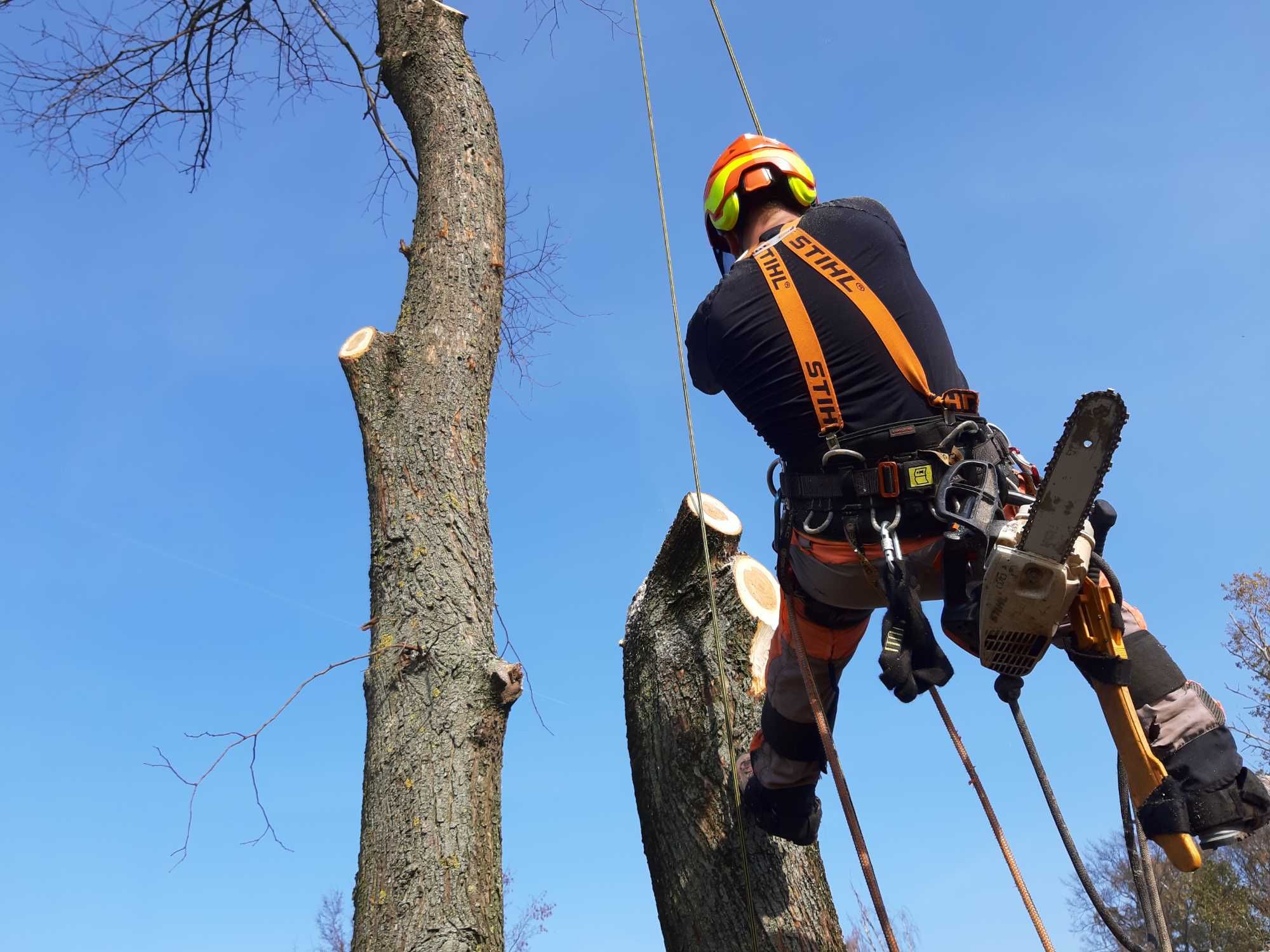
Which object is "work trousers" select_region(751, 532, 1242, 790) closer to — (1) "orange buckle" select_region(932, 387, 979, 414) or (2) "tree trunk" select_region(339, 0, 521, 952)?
(1) "orange buckle" select_region(932, 387, 979, 414)

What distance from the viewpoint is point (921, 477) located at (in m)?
2.72

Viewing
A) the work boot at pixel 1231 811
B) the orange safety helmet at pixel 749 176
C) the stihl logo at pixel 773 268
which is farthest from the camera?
the orange safety helmet at pixel 749 176

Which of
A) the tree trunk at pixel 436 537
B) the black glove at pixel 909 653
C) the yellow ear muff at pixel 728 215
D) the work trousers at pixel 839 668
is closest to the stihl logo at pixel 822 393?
the work trousers at pixel 839 668

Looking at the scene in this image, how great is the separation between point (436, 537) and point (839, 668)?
130 cm

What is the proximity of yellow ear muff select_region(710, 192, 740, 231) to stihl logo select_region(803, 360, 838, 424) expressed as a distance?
68 centimetres

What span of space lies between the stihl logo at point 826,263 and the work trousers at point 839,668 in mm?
674

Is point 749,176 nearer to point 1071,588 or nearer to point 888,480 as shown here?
point 888,480

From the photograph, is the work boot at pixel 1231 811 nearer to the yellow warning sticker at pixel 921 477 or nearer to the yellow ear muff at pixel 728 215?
the yellow warning sticker at pixel 921 477

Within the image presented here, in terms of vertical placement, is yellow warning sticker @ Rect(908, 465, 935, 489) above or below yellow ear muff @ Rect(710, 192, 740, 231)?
below

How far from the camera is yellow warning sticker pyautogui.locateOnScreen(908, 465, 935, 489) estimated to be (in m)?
2.72

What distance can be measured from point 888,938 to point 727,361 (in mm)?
1511

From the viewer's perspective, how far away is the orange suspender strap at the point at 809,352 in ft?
9.23

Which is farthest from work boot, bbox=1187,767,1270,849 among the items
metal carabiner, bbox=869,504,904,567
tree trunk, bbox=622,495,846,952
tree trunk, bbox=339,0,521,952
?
tree trunk, bbox=339,0,521,952

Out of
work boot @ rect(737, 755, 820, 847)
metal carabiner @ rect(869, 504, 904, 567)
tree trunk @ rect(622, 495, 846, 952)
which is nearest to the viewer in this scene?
metal carabiner @ rect(869, 504, 904, 567)
